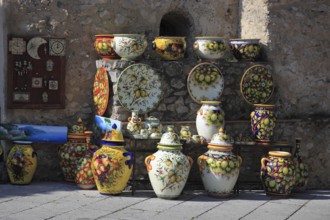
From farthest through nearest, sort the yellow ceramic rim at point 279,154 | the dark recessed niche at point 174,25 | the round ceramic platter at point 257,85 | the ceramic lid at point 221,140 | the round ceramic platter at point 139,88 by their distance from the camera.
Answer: the dark recessed niche at point 174,25, the round ceramic platter at point 257,85, the round ceramic platter at point 139,88, the yellow ceramic rim at point 279,154, the ceramic lid at point 221,140

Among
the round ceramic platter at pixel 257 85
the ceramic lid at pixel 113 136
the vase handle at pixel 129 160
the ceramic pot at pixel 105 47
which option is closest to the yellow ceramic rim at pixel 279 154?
the round ceramic platter at pixel 257 85

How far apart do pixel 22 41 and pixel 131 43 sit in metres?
1.23

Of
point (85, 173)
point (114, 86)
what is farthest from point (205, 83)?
point (85, 173)

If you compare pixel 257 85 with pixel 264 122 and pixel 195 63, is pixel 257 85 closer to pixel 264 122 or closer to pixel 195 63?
pixel 264 122

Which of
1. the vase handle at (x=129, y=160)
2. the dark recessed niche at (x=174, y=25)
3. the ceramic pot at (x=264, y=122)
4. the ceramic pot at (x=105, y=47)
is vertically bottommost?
the vase handle at (x=129, y=160)

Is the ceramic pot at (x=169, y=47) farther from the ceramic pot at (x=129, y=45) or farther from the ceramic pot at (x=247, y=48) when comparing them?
the ceramic pot at (x=247, y=48)

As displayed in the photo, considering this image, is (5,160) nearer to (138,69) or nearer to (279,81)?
(138,69)

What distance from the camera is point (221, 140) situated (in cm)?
660

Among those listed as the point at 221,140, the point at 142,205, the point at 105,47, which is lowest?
the point at 142,205

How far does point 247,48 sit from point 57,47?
216cm

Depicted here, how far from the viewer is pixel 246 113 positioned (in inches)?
294

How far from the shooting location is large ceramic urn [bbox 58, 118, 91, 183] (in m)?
7.07

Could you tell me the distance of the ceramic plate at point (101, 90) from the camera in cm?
705

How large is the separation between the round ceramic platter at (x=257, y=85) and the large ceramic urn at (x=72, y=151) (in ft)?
6.25
